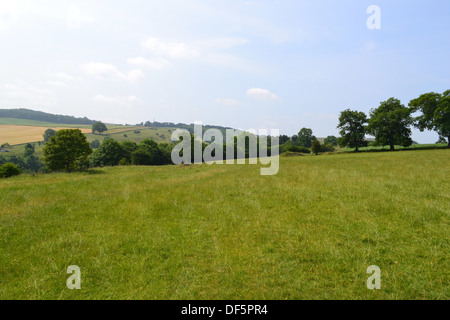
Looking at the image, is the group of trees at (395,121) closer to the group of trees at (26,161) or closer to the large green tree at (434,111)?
the large green tree at (434,111)

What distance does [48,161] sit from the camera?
130 ft

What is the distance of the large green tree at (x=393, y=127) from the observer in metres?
54.8

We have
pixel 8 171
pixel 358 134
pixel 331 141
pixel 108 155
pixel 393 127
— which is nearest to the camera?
pixel 8 171

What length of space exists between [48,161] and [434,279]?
51.6 m

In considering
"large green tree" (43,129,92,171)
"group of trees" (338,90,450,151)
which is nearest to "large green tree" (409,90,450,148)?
Result: "group of trees" (338,90,450,151)

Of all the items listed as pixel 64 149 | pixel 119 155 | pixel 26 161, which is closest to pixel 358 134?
pixel 64 149

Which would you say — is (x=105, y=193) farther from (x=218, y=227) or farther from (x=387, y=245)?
(x=387, y=245)

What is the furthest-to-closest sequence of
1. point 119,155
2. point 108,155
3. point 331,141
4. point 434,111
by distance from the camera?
point 331,141, point 119,155, point 108,155, point 434,111

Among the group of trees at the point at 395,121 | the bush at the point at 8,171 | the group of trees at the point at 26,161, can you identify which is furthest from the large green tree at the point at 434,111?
the group of trees at the point at 26,161

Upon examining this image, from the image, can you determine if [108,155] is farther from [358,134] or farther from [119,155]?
[358,134]

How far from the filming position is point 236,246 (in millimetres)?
7777

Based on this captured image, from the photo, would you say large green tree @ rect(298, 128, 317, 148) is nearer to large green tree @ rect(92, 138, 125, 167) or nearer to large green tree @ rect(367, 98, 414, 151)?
large green tree @ rect(367, 98, 414, 151)

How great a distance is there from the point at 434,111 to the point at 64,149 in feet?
272
